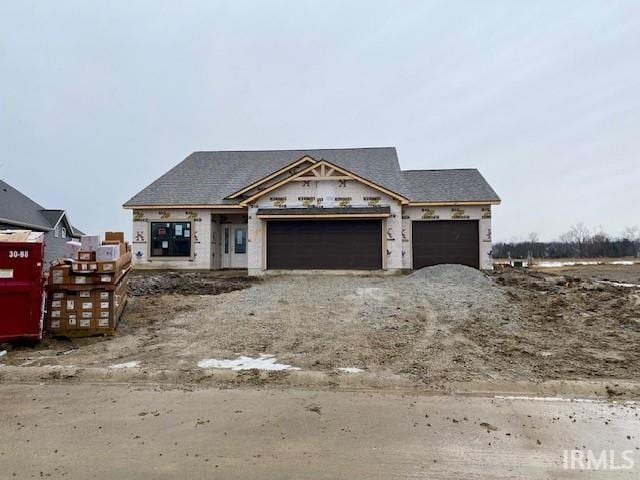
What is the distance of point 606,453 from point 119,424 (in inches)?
174

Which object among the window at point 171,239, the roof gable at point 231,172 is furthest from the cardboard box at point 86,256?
the window at point 171,239

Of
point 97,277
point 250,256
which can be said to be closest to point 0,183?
point 250,256

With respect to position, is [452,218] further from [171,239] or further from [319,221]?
[171,239]

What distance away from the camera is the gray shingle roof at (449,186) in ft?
58.9

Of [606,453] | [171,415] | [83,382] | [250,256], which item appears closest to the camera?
[606,453]

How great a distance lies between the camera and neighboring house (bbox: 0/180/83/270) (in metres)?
24.8

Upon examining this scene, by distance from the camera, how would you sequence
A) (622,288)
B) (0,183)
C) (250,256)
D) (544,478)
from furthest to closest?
(0,183), (250,256), (622,288), (544,478)

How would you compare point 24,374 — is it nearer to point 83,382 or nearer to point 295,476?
point 83,382

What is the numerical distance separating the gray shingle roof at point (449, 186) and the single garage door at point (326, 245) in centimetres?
268

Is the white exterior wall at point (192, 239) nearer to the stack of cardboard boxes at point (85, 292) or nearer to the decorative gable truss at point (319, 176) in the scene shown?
the decorative gable truss at point (319, 176)

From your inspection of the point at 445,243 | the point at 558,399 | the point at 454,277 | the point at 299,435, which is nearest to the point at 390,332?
the point at 558,399

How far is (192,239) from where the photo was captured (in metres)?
19.0

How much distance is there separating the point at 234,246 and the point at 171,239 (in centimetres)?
290

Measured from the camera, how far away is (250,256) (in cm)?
1758
